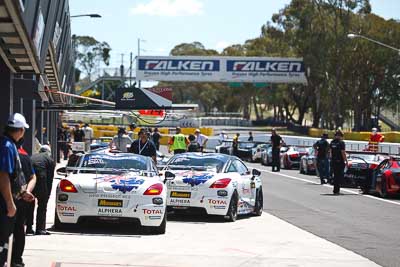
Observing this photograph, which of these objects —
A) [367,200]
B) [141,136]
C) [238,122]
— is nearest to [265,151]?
[367,200]

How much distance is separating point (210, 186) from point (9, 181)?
770cm

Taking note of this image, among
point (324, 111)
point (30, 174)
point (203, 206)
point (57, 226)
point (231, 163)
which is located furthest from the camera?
point (324, 111)

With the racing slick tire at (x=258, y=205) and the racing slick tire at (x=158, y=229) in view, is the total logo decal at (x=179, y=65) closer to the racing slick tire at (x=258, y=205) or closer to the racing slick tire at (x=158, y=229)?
the racing slick tire at (x=258, y=205)

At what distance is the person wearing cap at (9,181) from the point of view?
7.86m

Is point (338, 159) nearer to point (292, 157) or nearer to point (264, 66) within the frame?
point (292, 157)

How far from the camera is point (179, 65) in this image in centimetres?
7694

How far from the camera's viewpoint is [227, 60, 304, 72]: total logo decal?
76.8 meters

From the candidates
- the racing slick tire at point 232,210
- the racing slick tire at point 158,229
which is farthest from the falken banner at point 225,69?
the racing slick tire at point 158,229

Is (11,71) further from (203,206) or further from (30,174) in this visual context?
(30,174)

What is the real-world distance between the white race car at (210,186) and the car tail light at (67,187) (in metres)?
2.24

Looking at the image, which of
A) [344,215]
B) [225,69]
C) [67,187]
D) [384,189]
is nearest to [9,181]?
[67,187]

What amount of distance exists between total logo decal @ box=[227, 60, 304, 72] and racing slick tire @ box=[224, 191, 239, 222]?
6152 cm

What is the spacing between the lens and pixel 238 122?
115 meters

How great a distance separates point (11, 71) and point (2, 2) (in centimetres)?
772
